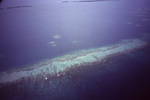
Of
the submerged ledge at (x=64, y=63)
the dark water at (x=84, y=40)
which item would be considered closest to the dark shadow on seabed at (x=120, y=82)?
the dark water at (x=84, y=40)

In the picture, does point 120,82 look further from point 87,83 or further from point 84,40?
point 84,40

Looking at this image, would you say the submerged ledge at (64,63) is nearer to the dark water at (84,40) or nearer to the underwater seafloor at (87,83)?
the underwater seafloor at (87,83)

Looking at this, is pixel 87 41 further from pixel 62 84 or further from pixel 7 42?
pixel 7 42

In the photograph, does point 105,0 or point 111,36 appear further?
point 105,0

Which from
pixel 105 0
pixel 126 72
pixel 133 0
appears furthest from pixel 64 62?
pixel 133 0

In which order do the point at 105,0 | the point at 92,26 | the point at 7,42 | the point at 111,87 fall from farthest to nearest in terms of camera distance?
the point at 105,0, the point at 92,26, the point at 7,42, the point at 111,87

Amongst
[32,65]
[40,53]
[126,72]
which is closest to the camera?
[126,72]

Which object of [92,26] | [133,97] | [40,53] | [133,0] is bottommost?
[133,97]

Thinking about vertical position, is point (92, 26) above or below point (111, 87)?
above
